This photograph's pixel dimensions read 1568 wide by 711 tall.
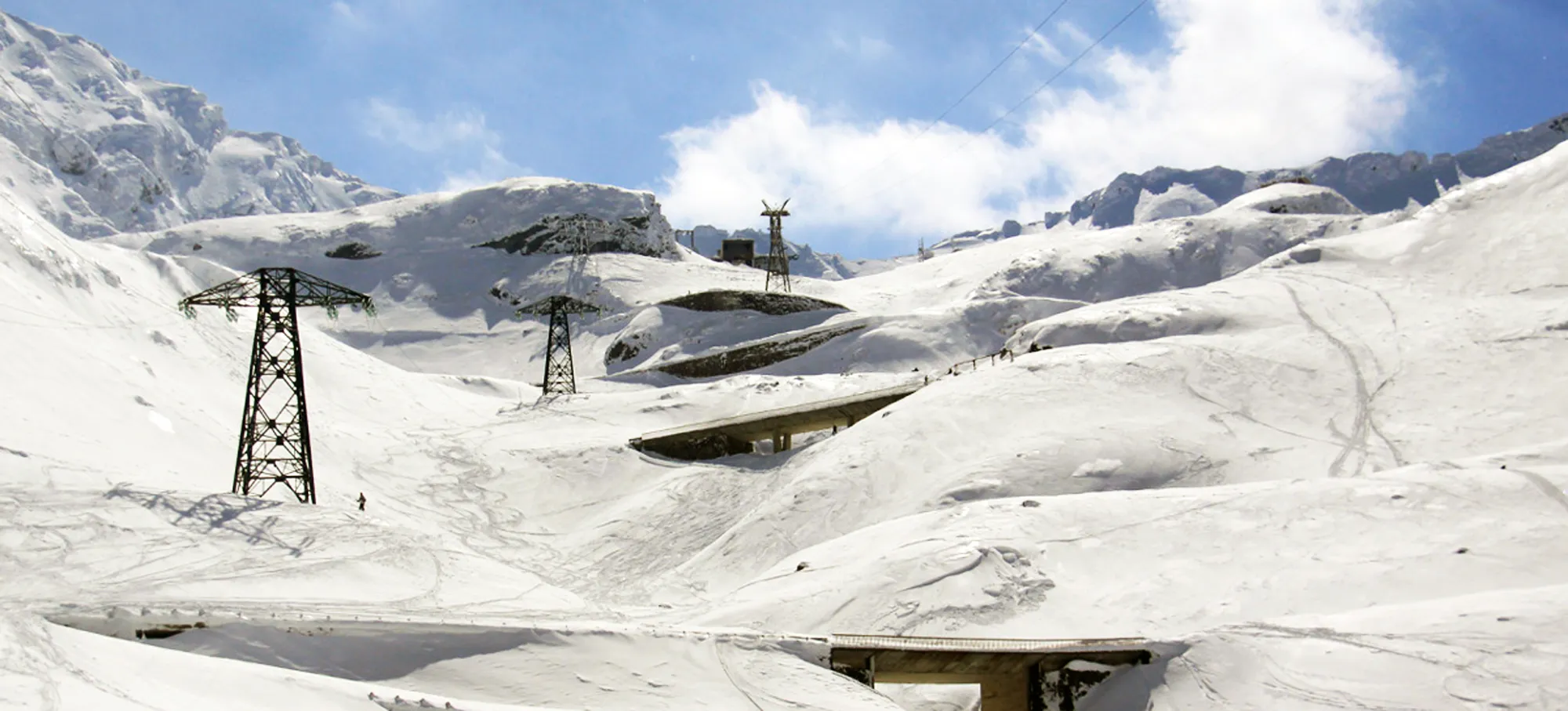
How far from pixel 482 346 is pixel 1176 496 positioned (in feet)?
179

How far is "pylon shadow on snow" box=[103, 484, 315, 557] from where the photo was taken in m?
20.8

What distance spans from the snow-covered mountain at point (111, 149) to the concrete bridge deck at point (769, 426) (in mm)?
137597

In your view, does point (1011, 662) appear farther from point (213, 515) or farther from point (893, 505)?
point (213, 515)

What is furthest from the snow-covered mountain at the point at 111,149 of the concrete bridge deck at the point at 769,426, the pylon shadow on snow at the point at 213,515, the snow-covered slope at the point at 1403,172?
the snow-covered slope at the point at 1403,172

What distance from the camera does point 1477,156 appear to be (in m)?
158

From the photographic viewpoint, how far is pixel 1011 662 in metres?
15.0

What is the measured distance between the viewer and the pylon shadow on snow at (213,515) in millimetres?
20812

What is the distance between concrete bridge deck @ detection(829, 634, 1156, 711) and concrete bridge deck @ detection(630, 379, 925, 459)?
1864cm

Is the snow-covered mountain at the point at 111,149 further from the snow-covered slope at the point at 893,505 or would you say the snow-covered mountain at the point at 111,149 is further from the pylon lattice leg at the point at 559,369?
the snow-covered slope at the point at 893,505

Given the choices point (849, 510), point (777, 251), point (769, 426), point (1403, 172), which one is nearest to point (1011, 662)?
point (849, 510)

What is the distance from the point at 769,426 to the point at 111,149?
17277cm

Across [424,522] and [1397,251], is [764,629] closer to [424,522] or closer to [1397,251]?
[424,522]

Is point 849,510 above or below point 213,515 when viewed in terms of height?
below

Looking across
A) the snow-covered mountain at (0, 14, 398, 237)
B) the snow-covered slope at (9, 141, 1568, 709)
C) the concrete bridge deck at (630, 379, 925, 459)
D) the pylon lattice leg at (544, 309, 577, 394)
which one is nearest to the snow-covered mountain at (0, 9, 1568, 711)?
the snow-covered slope at (9, 141, 1568, 709)
